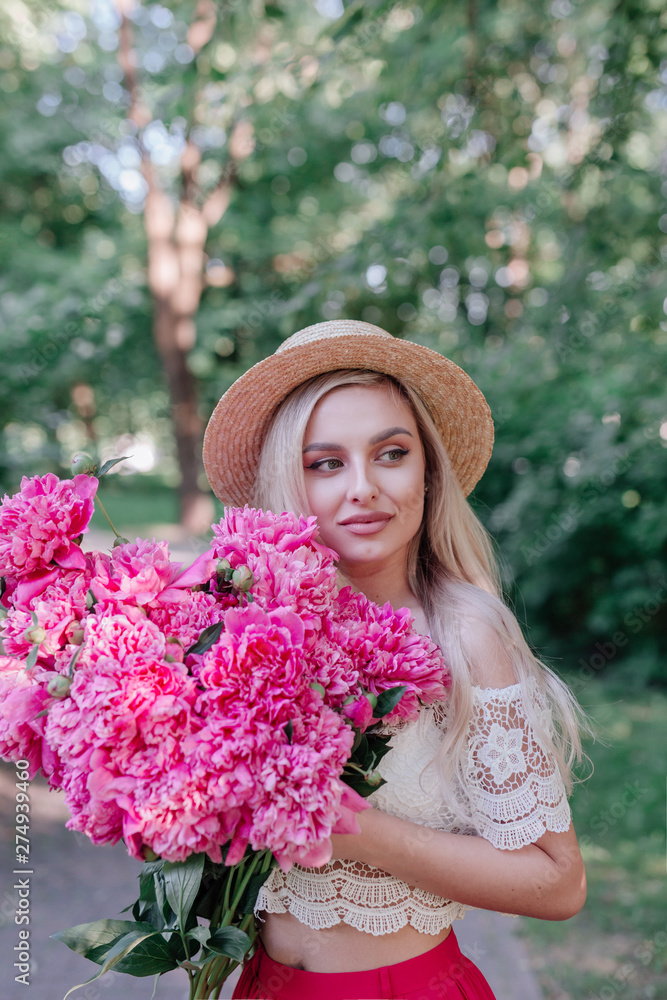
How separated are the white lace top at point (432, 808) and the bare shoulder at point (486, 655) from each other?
0.03 metres

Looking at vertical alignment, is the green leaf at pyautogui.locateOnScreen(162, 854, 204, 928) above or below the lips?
below

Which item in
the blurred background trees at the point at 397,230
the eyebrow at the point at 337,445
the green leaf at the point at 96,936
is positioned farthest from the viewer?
the blurred background trees at the point at 397,230

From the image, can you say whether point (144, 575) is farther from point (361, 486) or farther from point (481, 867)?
point (481, 867)

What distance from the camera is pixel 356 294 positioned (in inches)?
184

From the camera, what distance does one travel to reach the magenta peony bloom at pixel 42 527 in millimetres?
1279

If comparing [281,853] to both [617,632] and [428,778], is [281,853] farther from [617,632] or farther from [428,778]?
[617,632]

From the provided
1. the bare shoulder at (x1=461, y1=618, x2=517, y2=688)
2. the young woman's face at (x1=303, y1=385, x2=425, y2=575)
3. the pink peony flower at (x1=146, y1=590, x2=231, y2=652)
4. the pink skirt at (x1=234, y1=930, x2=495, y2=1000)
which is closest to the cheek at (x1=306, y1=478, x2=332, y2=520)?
the young woman's face at (x1=303, y1=385, x2=425, y2=575)

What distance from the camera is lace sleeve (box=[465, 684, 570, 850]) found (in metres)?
1.60

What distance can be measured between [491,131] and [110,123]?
8.42 meters

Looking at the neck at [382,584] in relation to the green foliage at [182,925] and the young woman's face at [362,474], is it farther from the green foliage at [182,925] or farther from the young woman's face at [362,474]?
the green foliage at [182,925]

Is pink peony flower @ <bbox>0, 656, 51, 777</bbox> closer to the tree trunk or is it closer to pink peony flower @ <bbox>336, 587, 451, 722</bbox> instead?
pink peony flower @ <bbox>336, 587, 451, 722</bbox>

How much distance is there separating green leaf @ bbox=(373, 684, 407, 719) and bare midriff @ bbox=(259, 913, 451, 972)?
68 centimetres

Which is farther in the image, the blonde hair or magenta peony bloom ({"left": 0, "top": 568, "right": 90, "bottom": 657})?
the blonde hair

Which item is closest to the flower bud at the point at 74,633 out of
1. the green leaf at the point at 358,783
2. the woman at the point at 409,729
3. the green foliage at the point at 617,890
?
the green leaf at the point at 358,783
